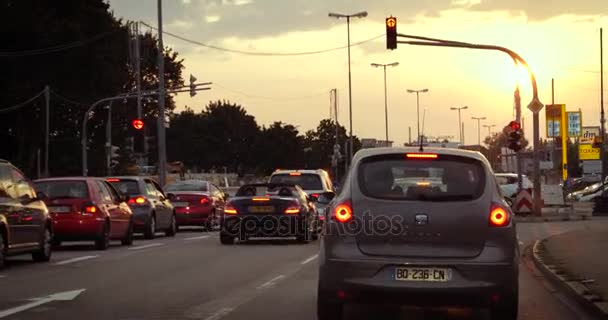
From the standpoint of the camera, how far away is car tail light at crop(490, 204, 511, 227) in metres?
8.69

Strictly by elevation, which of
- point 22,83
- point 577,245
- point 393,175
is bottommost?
point 577,245

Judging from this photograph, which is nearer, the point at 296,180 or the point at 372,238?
the point at 372,238

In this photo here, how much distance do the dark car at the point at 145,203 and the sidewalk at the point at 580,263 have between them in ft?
32.0

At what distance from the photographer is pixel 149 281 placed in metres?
13.5

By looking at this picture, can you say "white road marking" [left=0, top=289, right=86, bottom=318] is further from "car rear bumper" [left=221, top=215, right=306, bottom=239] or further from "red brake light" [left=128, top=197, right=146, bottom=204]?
"red brake light" [left=128, top=197, right=146, bottom=204]

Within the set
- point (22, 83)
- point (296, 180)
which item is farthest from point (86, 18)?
point (296, 180)

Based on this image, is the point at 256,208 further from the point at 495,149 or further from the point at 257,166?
the point at 495,149

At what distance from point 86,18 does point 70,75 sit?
3.74 m

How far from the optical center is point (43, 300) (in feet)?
36.7

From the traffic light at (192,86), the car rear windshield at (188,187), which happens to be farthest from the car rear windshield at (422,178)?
the traffic light at (192,86)

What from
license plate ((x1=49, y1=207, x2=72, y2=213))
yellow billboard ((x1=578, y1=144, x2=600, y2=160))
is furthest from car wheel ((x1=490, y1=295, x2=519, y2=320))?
yellow billboard ((x1=578, y1=144, x2=600, y2=160))

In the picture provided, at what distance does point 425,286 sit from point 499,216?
37.3 inches

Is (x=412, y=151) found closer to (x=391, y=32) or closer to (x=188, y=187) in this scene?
(x=391, y=32)

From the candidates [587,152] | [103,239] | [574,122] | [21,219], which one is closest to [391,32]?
[103,239]
